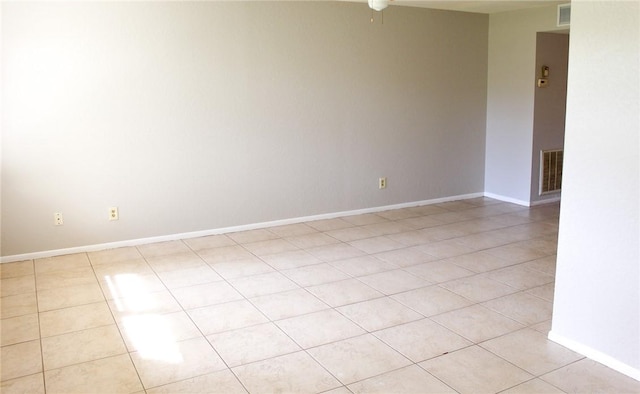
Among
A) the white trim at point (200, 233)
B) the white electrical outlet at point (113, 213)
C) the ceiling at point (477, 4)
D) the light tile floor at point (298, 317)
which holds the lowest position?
the light tile floor at point (298, 317)

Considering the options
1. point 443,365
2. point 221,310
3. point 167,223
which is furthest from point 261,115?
point 443,365

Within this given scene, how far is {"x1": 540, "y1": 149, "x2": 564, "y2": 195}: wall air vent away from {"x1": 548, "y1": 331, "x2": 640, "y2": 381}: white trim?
3.53m

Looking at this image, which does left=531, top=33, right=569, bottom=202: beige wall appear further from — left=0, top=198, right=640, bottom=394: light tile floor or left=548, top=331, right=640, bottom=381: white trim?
left=548, top=331, right=640, bottom=381: white trim

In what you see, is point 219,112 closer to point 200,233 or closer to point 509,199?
point 200,233

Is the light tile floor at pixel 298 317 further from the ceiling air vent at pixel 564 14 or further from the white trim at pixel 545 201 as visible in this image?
the ceiling air vent at pixel 564 14

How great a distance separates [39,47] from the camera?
4.07 m

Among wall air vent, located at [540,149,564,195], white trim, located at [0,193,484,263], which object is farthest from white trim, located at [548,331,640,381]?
wall air vent, located at [540,149,564,195]

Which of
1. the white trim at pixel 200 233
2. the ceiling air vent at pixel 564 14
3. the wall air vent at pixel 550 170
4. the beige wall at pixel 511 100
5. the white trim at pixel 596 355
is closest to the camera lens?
the white trim at pixel 596 355

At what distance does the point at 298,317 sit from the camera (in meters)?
3.19

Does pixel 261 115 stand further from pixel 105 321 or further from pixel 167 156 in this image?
pixel 105 321

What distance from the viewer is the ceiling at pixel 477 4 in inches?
209

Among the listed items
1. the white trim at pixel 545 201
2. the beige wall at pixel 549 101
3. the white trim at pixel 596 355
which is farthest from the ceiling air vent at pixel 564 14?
the white trim at pixel 596 355

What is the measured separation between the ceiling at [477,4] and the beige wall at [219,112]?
14 cm

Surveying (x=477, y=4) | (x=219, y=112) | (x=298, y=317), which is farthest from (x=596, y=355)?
(x=477, y=4)
